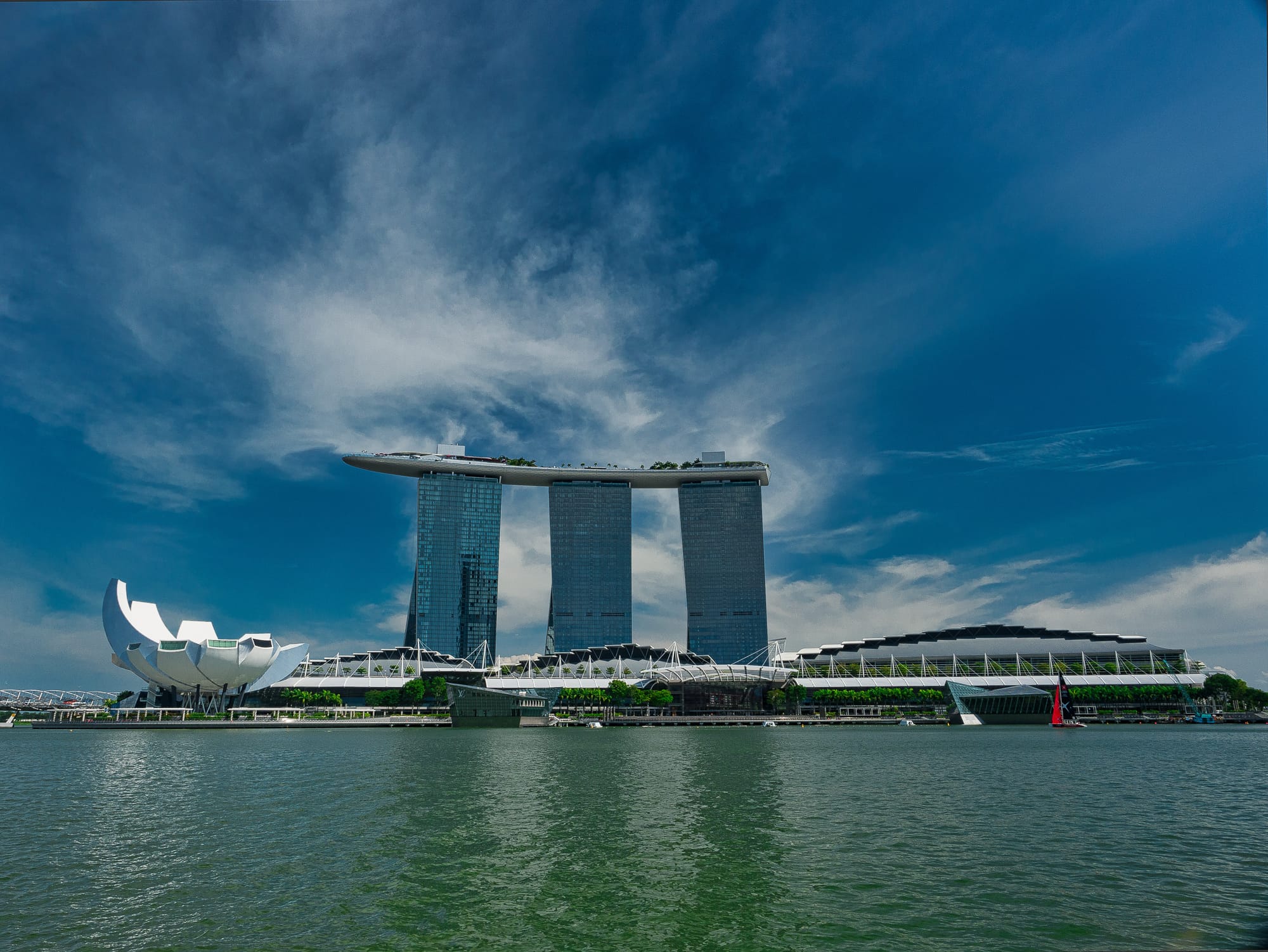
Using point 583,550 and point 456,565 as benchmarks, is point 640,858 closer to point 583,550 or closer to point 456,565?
point 456,565

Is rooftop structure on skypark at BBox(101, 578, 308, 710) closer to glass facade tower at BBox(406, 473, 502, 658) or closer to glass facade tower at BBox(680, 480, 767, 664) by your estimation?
glass facade tower at BBox(406, 473, 502, 658)

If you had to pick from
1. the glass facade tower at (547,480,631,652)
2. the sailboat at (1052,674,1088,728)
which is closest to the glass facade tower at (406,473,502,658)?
the glass facade tower at (547,480,631,652)

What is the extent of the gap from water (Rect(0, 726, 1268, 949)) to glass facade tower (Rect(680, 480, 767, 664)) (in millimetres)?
149161

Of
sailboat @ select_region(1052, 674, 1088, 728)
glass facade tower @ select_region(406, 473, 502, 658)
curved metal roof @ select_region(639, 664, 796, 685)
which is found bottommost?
sailboat @ select_region(1052, 674, 1088, 728)

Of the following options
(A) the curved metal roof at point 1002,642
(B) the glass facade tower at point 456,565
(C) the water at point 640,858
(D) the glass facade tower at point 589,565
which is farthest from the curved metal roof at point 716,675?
(C) the water at point 640,858

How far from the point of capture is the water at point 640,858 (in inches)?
500

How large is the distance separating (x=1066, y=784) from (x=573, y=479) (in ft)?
561

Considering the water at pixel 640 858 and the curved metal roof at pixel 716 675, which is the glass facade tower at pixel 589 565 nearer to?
the curved metal roof at pixel 716 675

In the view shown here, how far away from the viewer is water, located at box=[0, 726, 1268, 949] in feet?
41.7

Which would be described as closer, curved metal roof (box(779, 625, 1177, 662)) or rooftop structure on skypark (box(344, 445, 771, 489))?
curved metal roof (box(779, 625, 1177, 662))

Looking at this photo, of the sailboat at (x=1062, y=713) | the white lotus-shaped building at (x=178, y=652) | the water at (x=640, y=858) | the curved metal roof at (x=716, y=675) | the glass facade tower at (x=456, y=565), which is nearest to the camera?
the water at (x=640, y=858)

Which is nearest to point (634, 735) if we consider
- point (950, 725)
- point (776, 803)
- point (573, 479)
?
point (950, 725)

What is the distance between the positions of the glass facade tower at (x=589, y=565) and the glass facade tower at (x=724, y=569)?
15.4 metres

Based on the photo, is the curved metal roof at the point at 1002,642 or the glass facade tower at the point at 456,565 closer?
the curved metal roof at the point at 1002,642
